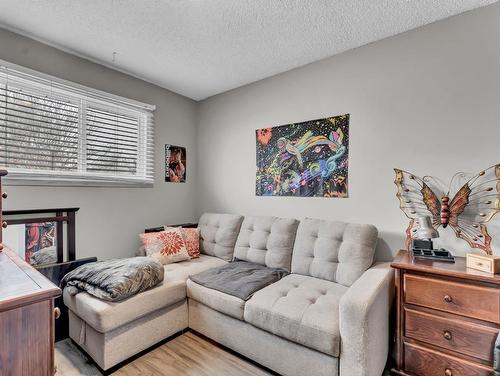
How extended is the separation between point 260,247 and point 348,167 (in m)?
1.13

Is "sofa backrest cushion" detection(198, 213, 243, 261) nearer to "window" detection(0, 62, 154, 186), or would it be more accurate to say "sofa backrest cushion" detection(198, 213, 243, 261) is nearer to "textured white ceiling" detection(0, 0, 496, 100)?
"window" detection(0, 62, 154, 186)

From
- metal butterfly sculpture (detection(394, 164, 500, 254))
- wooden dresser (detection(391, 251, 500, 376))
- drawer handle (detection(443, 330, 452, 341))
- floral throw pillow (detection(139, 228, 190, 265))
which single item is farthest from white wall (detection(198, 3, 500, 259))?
floral throw pillow (detection(139, 228, 190, 265))

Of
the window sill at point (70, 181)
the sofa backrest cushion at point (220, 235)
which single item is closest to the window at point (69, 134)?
the window sill at point (70, 181)

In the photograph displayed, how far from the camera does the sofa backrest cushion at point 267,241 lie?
2.42 meters

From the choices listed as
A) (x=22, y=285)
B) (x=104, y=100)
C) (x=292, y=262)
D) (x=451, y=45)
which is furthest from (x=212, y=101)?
(x=22, y=285)

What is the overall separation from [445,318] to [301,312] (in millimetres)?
826

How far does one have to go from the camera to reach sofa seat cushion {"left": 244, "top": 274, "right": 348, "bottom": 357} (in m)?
1.48

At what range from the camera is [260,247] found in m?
2.56

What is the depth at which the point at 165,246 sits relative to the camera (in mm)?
2629

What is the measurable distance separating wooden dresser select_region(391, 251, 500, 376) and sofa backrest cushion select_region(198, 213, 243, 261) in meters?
1.62

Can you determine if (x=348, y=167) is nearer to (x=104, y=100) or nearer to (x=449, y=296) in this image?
(x=449, y=296)

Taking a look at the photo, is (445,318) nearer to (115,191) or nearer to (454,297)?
(454,297)

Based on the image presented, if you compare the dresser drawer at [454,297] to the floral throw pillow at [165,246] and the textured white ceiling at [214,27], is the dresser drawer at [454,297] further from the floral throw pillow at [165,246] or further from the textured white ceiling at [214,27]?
the floral throw pillow at [165,246]

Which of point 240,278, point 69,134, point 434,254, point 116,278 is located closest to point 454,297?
point 434,254
